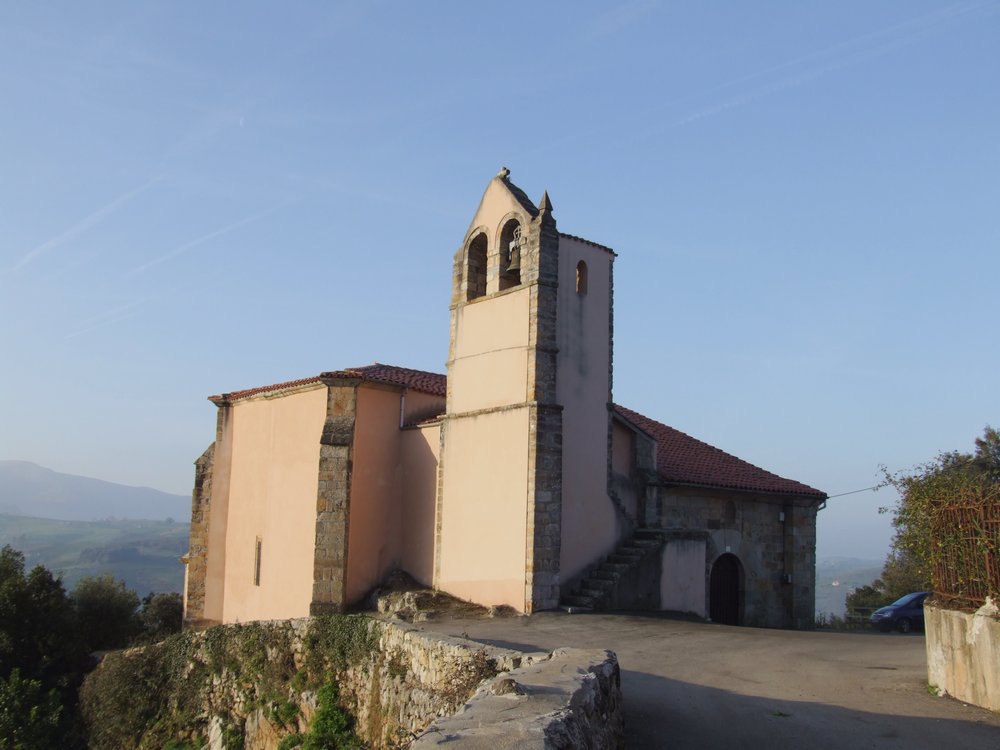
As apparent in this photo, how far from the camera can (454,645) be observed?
37.9 feet

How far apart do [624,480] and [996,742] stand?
11.7m

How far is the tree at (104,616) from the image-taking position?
1011 inches

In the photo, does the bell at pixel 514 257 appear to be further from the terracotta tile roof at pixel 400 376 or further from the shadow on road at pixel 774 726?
the shadow on road at pixel 774 726

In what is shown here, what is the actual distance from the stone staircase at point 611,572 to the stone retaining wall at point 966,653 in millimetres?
7183

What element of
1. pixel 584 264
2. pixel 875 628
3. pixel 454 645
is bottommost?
pixel 875 628

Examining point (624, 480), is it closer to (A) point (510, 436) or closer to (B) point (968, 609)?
(A) point (510, 436)

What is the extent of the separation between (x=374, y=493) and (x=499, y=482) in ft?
11.6

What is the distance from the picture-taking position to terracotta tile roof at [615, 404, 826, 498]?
21.7 meters

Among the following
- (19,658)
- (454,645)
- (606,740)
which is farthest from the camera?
(19,658)

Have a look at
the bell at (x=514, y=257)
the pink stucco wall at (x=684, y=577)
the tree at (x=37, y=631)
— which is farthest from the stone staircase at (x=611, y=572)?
the tree at (x=37, y=631)

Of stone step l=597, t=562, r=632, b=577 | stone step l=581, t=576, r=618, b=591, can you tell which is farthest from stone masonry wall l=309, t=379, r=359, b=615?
stone step l=597, t=562, r=632, b=577

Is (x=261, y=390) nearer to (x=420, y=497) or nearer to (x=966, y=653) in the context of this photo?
(x=420, y=497)

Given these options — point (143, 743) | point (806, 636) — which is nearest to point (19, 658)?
point (143, 743)

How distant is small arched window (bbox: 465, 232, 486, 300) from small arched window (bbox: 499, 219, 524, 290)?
77cm
